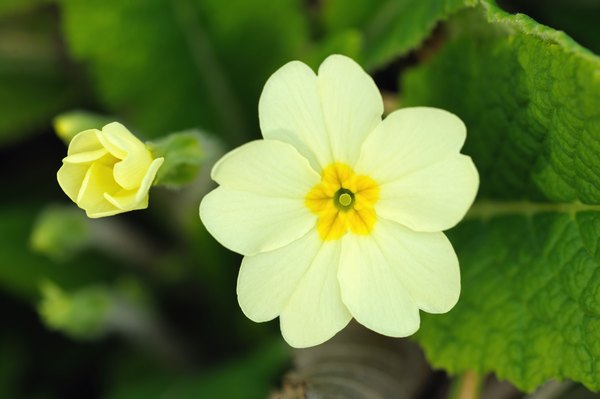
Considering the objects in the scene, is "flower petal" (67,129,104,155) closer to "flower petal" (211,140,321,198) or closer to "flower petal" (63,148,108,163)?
"flower petal" (63,148,108,163)

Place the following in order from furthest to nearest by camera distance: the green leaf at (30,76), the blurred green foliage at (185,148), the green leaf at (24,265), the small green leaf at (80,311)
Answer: the green leaf at (30,76) < the green leaf at (24,265) < the small green leaf at (80,311) < the blurred green foliage at (185,148)

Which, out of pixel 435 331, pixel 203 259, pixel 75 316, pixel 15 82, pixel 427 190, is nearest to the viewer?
pixel 427 190

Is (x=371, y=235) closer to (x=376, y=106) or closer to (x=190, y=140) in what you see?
(x=376, y=106)

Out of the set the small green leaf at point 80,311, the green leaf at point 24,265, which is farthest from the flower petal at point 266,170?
the green leaf at point 24,265

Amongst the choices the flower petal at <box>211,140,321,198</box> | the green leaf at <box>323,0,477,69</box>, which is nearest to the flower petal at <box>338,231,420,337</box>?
the flower petal at <box>211,140,321,198</box>

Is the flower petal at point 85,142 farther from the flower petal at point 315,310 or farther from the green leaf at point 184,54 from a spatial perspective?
the green leaf at point 184,54

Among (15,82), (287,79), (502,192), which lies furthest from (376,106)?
(15,82)
